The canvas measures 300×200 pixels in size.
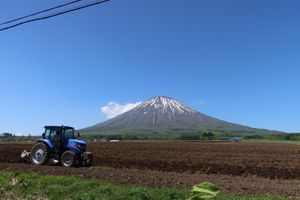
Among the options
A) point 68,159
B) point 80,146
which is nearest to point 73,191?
point 68,159

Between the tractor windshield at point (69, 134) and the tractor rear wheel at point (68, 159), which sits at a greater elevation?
the tractor windshield at point (69, 134)

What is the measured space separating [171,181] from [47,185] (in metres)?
4.90

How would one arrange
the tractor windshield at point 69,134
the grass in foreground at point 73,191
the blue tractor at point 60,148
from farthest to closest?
1. the tractor windshield at point 69,134
2. the blue tractor at point 60,148
3. the grass in foreground at point 73,191

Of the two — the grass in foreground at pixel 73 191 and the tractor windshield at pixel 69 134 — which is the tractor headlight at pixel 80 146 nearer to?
the tractor windshield at pixel 69 134

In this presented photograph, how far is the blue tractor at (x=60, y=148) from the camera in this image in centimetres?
2317

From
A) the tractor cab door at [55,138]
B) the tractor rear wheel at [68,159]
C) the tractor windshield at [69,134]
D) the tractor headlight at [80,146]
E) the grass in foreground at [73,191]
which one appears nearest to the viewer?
the grass in foreground at [73,191]

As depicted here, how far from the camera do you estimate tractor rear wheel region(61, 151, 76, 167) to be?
73.8ft

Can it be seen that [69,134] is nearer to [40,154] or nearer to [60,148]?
[60,148]

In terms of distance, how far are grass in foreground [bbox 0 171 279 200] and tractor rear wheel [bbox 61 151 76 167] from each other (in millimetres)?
6281

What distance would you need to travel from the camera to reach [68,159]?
896 inches

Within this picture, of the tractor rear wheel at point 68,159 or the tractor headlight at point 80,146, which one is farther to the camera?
the tractor headlight at point 80,146

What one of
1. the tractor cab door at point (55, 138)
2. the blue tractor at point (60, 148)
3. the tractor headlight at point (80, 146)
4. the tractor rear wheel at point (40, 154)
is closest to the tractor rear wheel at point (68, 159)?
the blue tractor at point (60, 148)

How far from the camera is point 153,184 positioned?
1481cm

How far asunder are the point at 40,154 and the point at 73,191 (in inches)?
444
